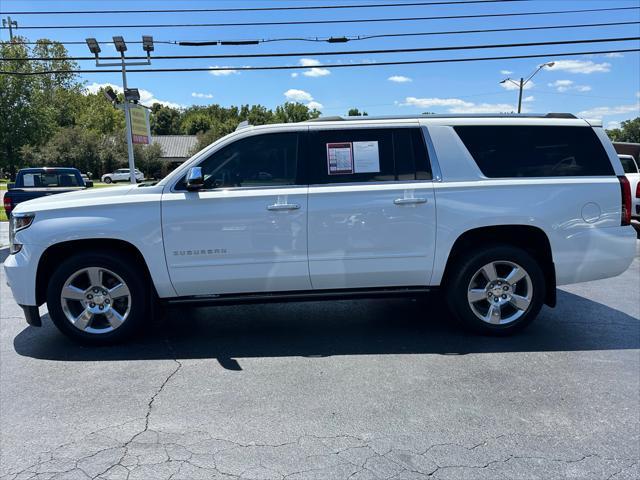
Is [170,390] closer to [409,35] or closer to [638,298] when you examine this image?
[638,298]

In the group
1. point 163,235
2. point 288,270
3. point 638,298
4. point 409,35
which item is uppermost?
point 409,35

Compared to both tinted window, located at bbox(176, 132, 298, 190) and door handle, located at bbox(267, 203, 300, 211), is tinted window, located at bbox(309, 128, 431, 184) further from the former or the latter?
door handle, located at bbox(267, 203, 300, 211)

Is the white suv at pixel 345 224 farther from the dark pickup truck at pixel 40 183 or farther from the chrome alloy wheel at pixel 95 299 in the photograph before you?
the dark pickup truck at pixel 40 183

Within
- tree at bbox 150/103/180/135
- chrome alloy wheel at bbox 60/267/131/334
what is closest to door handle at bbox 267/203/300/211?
chrome alloy wheel at bbox 60/267/131/334

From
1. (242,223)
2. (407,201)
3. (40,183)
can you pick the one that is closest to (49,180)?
(40,183)

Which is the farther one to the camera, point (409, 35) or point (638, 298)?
point (409, 35)

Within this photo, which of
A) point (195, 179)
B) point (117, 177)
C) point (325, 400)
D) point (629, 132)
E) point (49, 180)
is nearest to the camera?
point (325, 400)

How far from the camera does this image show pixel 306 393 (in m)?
3.53

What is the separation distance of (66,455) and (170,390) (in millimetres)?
889

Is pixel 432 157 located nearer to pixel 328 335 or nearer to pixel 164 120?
pixel 328 335

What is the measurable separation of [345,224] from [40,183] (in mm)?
10595

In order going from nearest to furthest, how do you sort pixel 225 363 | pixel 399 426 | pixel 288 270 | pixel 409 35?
pixel 399 426, pixel 225 363, pixel 288 270, pixel 409 35

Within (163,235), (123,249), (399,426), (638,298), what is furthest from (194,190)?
(638,298)

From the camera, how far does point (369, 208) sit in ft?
14.0
